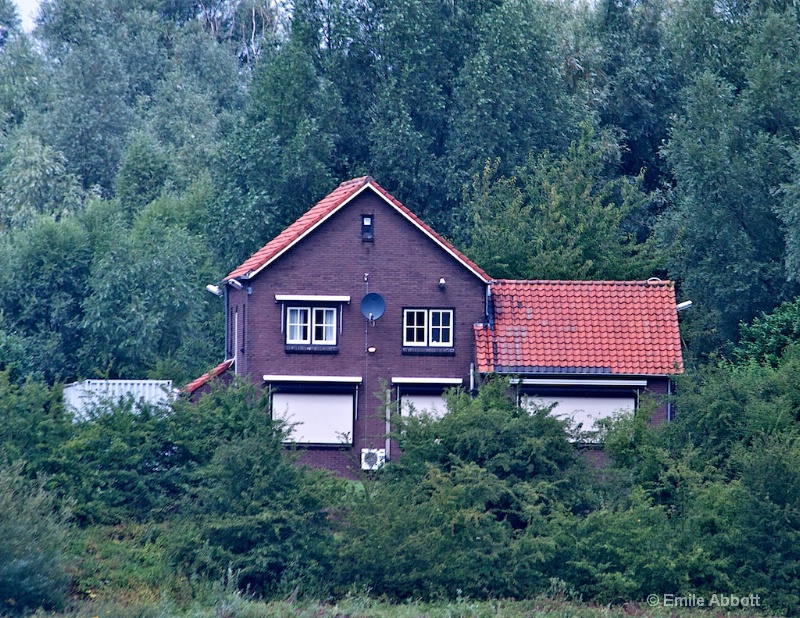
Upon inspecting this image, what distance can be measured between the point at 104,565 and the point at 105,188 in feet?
130

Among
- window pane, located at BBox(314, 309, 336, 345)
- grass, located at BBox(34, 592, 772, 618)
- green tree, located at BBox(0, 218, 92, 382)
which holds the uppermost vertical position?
green tree, located at BBox(0, 218, 92, 382)

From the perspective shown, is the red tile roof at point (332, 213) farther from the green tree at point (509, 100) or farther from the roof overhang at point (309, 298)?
the green tree at point (509, 100)

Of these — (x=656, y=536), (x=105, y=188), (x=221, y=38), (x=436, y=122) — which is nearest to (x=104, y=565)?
(x=656, y=536)

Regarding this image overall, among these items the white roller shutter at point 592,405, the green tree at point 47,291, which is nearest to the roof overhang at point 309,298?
the white roller shutter at point 592,405

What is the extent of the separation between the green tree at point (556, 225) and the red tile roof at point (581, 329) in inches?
213

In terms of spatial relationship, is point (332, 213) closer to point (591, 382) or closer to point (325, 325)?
point (325, 325)

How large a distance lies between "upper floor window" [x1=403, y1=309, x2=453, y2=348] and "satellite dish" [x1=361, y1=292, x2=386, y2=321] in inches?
31.6

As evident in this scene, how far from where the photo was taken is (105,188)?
2354 inches

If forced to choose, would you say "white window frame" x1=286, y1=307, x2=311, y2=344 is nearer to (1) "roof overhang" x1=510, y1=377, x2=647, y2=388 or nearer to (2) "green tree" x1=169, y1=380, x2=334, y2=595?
(1) "roof overhang" x1=510, y1=377, x2=647, y2=388

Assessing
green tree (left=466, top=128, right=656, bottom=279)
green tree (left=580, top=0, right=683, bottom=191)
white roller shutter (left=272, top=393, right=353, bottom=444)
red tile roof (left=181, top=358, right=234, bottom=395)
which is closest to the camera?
red tile roof (left=181, top=358, right=234, bottom=395)

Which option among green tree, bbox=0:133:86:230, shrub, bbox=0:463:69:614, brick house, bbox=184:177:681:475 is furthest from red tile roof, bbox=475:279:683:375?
green tree, bbox=0:133:86:230

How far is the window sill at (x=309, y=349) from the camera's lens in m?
32.2

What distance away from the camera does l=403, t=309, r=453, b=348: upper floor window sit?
1282 inches

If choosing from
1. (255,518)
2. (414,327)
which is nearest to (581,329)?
(414,327)
